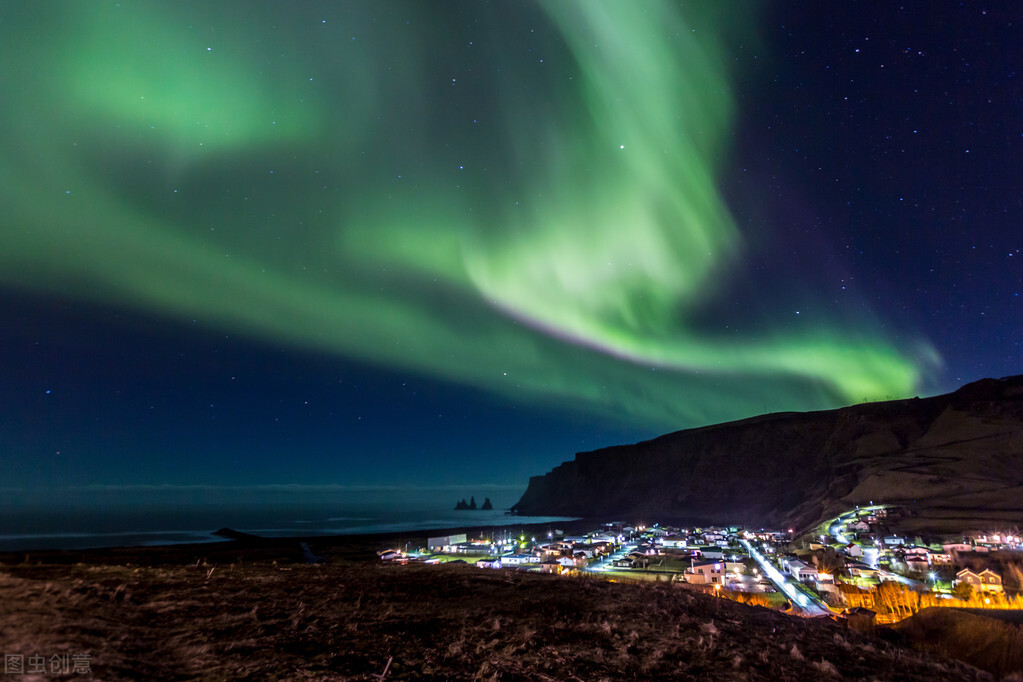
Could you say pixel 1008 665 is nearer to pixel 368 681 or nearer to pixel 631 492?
pixel 368 681

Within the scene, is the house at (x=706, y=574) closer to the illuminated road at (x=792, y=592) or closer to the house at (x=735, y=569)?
the house at (x=735, y=569)

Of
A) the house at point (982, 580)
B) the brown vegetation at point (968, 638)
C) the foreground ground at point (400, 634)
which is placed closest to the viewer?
the foreground ground at point (400, 634)

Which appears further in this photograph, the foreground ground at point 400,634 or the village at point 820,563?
the village at point 820,563

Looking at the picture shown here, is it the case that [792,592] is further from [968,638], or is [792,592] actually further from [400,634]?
[400,634]

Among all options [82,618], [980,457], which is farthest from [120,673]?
[980,457]

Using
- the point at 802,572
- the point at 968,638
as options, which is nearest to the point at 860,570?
the point at 802,572

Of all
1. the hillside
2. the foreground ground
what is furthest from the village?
the hillside

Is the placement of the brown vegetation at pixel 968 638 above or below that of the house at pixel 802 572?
above

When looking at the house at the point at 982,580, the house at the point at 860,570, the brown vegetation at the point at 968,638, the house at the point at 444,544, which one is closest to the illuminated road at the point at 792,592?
the house at the point at 860,570
